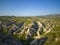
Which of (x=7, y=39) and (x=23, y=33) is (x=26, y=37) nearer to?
(x=23, y=33)

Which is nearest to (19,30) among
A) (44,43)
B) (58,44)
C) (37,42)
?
(37,42)

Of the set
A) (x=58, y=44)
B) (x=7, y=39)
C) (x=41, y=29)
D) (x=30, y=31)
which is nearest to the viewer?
(x=7, y=39)

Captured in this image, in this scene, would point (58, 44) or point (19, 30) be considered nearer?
point (58, 44)

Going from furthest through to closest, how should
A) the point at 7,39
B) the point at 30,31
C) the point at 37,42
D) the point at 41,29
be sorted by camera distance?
the point at 41,29, the point at 30,31, the point at 37,42, the point at 7,39

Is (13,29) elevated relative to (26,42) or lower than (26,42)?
elevated

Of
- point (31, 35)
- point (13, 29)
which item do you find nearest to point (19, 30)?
point (13, 29)

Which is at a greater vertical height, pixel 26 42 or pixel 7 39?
pixel 7 39

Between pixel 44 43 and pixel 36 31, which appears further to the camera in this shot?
pixel 36 31

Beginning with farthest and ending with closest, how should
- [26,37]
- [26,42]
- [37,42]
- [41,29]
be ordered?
1. [41,29]
2. [26,37]
3. [26,42]
4. [37,42]

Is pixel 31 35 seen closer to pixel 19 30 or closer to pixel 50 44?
pixel 19 30
